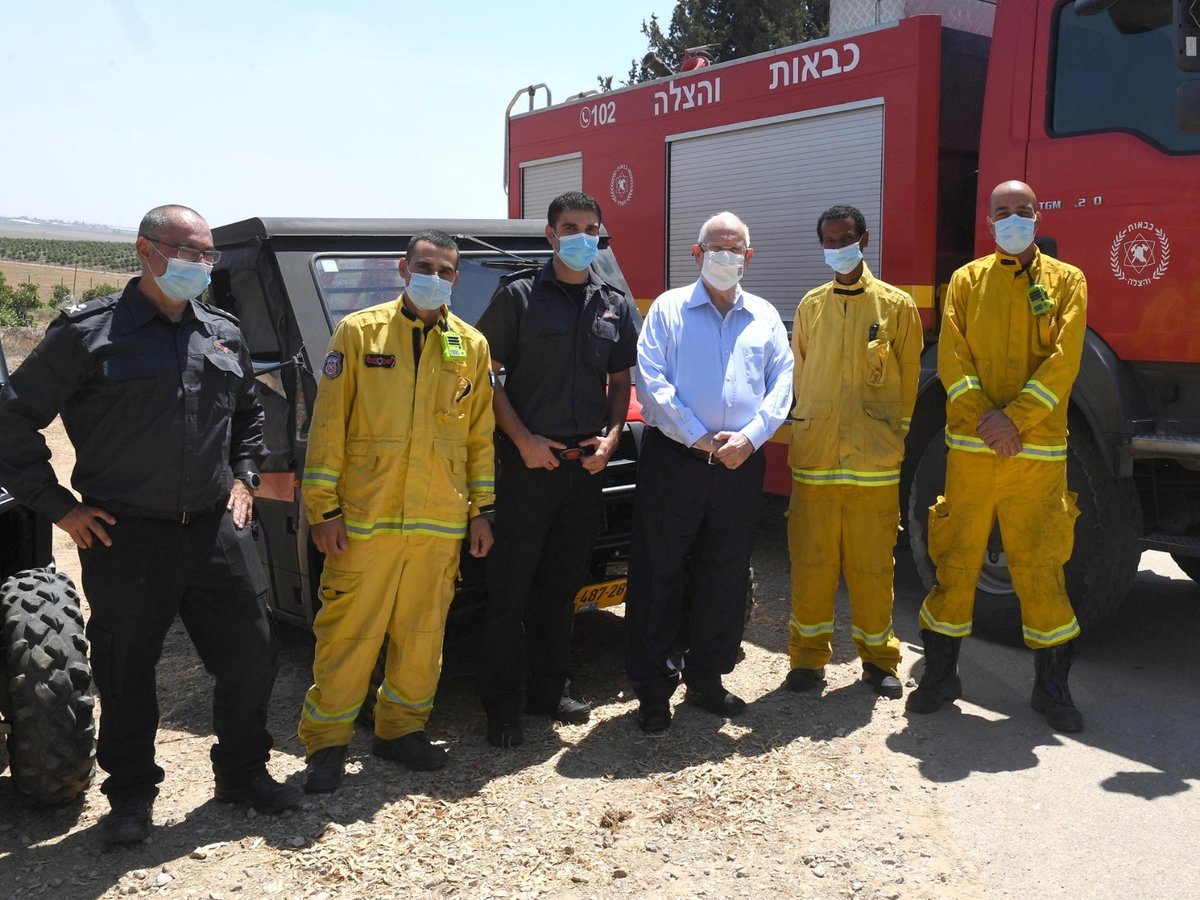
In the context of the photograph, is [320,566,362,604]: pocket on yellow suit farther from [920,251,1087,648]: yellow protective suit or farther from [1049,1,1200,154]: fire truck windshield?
[1049,1,1200,154]: fire truck windshield

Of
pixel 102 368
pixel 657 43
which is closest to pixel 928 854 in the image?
pixel 102 368

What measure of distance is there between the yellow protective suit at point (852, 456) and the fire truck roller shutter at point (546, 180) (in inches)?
134

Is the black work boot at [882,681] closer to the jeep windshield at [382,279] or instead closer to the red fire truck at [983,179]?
the red fire truck at [983,179]

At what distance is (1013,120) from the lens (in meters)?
5.04

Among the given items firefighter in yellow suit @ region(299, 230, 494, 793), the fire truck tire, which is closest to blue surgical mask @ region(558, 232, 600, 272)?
firefighter in yellow suit @ region(299, 230, 494, 793)

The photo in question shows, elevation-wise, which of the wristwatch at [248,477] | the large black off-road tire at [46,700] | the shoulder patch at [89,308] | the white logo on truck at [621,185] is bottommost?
the large black off-road tire at [46,700]

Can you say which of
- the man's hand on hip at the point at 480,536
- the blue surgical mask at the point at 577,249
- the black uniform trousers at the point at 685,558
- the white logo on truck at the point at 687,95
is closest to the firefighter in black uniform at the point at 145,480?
the man's hand on hip at the point at 480,536

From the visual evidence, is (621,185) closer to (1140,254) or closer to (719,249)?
(719,249)

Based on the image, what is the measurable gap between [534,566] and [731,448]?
33.3 inches

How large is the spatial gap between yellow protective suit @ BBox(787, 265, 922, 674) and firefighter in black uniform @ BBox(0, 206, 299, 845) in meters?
2.24

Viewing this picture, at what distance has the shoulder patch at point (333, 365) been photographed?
12.1ft

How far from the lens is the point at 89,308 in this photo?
10.6 ft

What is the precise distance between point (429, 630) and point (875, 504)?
187cm

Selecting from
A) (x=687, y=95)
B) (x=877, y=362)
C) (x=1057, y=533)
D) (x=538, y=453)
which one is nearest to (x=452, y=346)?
(x=538, y=453)
